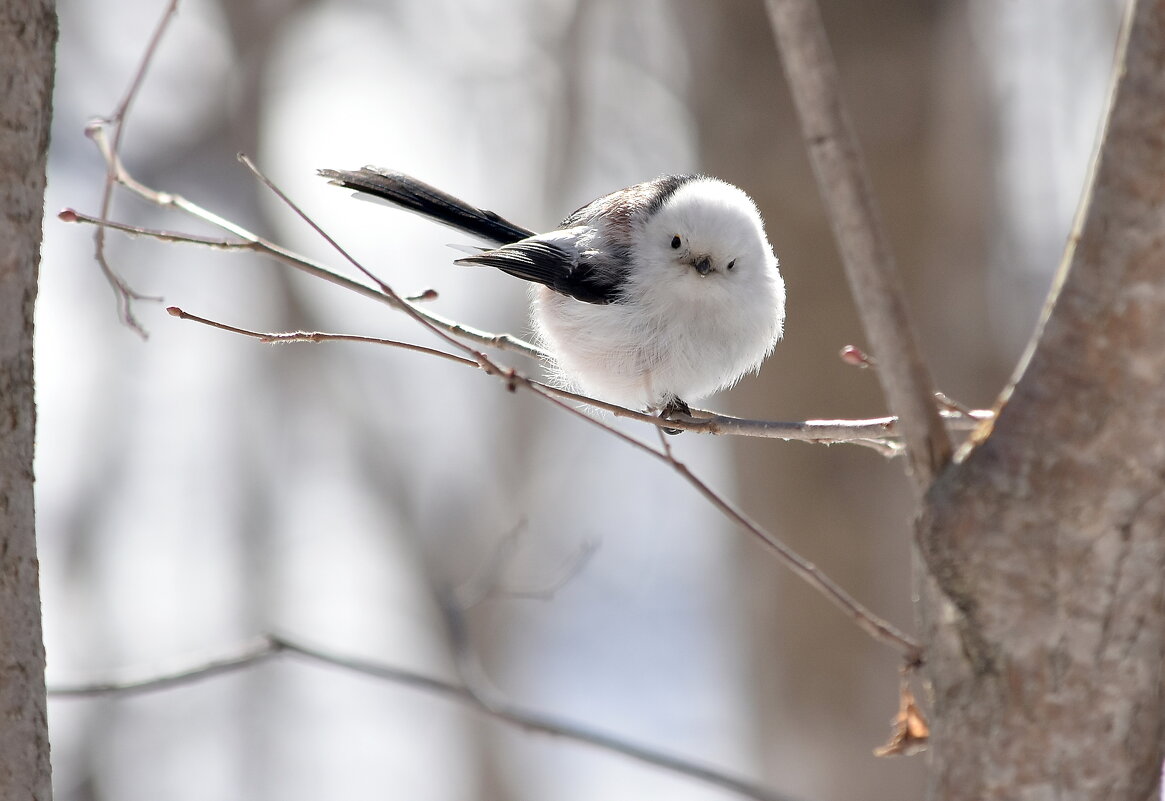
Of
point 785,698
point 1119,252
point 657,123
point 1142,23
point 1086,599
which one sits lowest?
point 785,698

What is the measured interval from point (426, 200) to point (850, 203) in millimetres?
1417

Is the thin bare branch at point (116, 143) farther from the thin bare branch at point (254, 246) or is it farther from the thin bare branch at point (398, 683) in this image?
the thin bare branch at point (398, 683)

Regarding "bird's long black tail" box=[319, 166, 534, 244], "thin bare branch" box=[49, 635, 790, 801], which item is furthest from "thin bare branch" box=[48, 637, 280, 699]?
"bird's long black tail" box=[319, 166, 534, 244]

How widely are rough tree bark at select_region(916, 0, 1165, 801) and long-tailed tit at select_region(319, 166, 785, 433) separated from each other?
1294mm

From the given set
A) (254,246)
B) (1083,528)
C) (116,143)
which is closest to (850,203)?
(1083,528)

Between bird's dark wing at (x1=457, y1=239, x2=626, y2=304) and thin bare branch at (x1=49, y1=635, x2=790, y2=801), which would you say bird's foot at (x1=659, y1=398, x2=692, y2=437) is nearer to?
bird's dark wing at (x1=457, y1=239, x2=626, y2=304)

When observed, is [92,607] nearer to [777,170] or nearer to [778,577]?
[778,577]

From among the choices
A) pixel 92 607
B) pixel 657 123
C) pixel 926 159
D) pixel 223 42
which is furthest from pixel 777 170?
pixel 92 607

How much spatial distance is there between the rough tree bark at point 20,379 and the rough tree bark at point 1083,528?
1008 millimetres

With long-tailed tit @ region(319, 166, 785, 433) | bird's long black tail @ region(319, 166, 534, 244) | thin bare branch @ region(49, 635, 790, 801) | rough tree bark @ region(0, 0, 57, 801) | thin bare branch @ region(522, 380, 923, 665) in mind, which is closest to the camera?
rough tree bark @ region(0, 0, 57, 801)

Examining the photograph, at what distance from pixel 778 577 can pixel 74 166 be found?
370 centimetres

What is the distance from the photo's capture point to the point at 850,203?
3.29 ft

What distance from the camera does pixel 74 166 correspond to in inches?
196

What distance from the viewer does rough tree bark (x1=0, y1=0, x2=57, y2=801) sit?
120 centimetres
